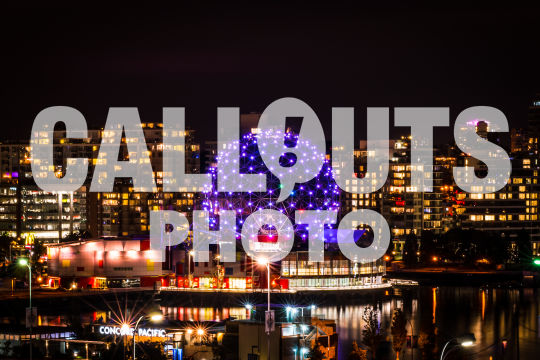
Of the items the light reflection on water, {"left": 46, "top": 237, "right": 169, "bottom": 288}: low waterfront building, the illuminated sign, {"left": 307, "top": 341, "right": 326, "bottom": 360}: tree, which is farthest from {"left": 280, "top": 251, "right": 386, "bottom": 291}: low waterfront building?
{"left": 307, "top": 341, "right": 326, "bottom": 360}: tree

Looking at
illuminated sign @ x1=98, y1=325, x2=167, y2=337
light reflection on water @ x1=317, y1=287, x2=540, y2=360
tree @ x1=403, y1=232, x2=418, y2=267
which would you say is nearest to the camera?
illuminated sign @ x1=98, y1=325, x2=167, y2=337

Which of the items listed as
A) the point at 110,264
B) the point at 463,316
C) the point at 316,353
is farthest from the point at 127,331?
the point at 110,264

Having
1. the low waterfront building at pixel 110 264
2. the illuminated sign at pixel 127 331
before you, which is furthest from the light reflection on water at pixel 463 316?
the low waterfront building at pixel 110 264

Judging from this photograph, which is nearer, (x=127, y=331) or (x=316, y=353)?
(x=316, y=353)

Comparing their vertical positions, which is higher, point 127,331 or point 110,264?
point 127,331

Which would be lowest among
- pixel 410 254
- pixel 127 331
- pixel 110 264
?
pixel 410 254

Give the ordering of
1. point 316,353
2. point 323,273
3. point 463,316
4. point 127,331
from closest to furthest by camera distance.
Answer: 1. point 316,353
2. point 127,331
3. point 463,316
4. point 323,273

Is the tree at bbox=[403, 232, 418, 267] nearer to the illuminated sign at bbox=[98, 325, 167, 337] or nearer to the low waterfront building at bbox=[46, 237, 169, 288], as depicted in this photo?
the low waterfront building at bbox=[46, 237, 169, 288]

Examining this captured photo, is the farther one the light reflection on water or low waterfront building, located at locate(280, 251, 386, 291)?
low waterfront building, located at locate(280, 251, 386, 291)

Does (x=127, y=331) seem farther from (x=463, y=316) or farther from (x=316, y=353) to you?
(x=463, y=316)

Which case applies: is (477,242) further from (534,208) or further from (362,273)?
(362,273)

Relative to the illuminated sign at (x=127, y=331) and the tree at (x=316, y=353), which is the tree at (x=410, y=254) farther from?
the tree at (x=316, y=353)

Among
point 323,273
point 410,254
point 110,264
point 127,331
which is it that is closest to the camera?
point 127,331

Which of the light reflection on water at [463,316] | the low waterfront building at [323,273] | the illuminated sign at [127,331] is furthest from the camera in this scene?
the low waterfront building at [323,273]
